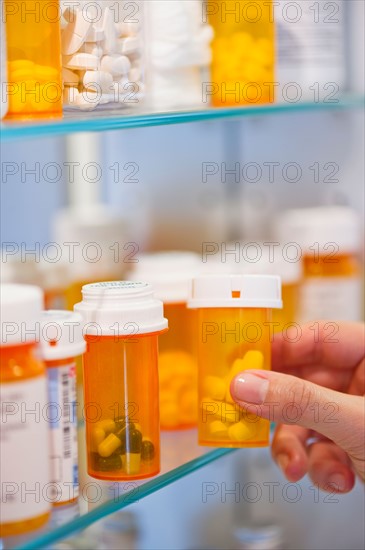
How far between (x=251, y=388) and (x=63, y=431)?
0.49ft

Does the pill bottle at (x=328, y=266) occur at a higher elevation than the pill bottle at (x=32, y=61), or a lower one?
lower

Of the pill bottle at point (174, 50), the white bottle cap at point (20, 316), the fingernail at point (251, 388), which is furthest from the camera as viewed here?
the pill bottle at point (174, 50)

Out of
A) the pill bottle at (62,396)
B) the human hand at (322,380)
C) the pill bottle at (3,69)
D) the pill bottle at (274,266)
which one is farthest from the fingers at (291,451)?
the pill bottle at (3,69)

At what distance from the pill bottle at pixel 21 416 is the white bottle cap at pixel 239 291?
18 centimetres

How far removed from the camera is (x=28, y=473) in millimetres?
524

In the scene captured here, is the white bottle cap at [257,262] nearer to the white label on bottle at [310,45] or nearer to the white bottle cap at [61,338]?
the white label on bottle at [310,45]

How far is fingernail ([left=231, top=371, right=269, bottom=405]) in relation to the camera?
0.64 metres

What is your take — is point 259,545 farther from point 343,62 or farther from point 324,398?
point 343,62

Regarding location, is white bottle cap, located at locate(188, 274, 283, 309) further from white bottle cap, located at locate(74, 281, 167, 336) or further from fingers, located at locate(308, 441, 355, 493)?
fingers, located at locate(308, 441, 355, 493)

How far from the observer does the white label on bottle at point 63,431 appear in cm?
56

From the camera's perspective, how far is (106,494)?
596mm

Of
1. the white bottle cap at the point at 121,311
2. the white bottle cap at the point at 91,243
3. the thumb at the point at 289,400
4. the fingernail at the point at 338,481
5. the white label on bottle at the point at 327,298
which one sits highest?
the white bottle cap at the point at 91,243

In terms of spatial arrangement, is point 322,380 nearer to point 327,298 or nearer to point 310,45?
point 327,298

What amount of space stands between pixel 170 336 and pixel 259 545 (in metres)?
0.39
